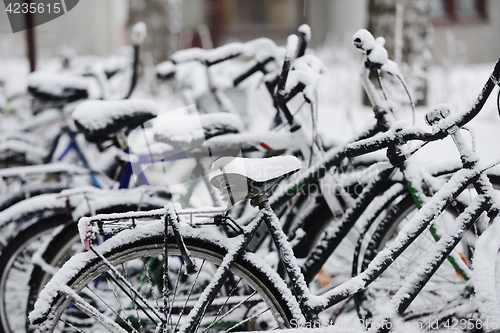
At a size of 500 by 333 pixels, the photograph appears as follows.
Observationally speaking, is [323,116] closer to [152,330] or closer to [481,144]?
[481,144]

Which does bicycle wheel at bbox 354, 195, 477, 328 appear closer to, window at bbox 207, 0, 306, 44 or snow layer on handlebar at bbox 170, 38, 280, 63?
snow layer on handlebar at bbox 170, 38, 280, 63

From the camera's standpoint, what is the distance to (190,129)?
6.03 ft

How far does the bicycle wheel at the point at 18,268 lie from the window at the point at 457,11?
10.3m

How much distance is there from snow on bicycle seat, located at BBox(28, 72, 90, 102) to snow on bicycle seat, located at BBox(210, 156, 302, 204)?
1541 millimetres

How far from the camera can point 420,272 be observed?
4.73 feet

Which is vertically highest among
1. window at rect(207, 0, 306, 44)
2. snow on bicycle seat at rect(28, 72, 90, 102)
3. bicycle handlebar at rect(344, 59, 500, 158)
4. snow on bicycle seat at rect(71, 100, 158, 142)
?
window at rect(207, 0, 306, 44)

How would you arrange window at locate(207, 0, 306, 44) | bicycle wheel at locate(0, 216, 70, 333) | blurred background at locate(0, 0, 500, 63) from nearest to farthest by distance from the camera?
bicycle wheel at locate(0, 216, 70, 333) < blurred background at locate(0, 0, 500, 63) < window at locate(207, 0, 306, 44)

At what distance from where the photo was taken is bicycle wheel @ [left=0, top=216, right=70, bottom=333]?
1.94 meters

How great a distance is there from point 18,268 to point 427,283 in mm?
1885

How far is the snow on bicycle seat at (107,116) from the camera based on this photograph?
182 cm

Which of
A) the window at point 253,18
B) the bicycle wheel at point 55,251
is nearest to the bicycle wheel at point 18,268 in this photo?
the bicycle wheel at point 55,251

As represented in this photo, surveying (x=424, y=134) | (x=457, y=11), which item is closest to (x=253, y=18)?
(x=457, y=11)

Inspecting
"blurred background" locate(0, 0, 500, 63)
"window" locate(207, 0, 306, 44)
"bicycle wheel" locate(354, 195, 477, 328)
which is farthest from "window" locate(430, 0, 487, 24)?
"bicycle wheel" locate(354, 195, 477, 328)

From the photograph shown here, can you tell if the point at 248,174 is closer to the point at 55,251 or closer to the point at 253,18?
the point at 55,251
